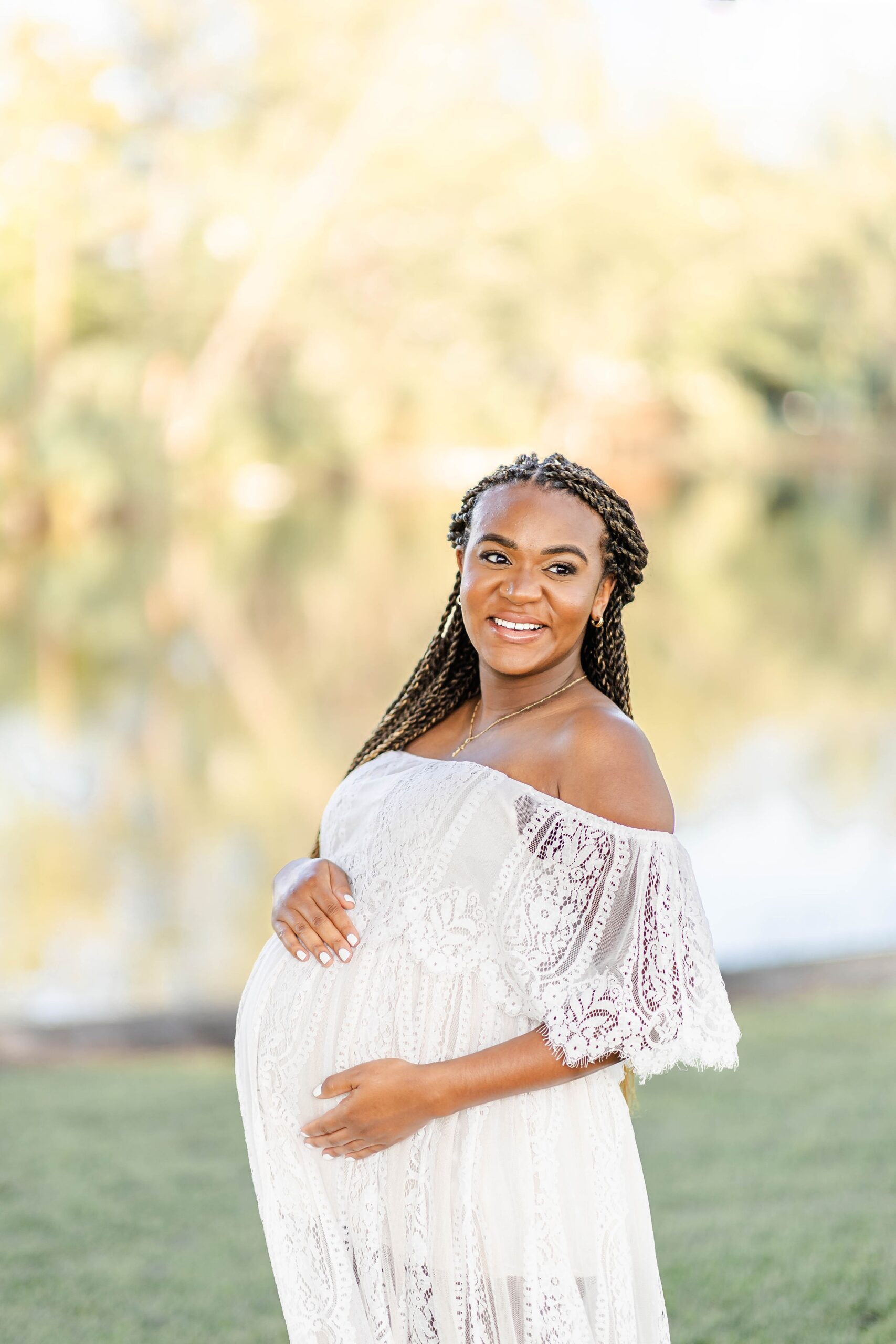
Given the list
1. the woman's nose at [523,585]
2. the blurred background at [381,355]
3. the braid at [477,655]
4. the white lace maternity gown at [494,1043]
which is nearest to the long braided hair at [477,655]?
the braid at [477,655]

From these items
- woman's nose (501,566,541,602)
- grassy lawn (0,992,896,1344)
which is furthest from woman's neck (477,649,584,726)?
grassy lawn (0,992,896,1344)

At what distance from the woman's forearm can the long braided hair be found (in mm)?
282

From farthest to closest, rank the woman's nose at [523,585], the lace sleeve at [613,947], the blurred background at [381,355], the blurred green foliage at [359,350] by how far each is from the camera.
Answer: the blurred green foliage at [359,350] < the blurred background at [381,355] < the woman's nose at [523,585] < the lace sleeve at [613,947]

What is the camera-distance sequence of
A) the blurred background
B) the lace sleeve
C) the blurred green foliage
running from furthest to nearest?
the blurred green foliage → the blurred background → the lace sleeve

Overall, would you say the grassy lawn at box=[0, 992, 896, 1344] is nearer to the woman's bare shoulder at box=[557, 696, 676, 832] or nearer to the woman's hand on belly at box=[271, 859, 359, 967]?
the woman's hand on belly at box=[271, 859, 359, 967]

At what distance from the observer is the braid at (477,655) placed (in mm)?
1780

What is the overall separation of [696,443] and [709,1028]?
119ft

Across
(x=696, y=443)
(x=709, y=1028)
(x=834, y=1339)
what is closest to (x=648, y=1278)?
(x=709, y=1028)

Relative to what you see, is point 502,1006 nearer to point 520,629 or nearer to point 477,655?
point 520,629

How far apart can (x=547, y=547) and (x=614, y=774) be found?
0.94 feet

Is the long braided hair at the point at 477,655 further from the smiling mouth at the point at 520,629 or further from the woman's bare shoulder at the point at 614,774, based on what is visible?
the woman's bare shoulder at the point at 614,774

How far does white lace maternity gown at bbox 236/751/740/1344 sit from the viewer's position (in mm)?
1601

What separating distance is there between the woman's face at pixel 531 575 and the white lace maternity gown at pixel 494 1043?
165 millimetres

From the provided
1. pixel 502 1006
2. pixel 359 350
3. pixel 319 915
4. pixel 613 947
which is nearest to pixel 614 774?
pixel 613 947
